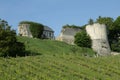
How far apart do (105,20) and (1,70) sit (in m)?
46.9

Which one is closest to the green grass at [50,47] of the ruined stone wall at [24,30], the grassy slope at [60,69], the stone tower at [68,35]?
the stone tower at [68,35]

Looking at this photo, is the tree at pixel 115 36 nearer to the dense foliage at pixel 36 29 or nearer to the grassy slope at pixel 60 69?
the dense foliage at pixel 36 29

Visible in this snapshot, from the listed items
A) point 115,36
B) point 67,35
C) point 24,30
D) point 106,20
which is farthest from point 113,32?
point 24,30

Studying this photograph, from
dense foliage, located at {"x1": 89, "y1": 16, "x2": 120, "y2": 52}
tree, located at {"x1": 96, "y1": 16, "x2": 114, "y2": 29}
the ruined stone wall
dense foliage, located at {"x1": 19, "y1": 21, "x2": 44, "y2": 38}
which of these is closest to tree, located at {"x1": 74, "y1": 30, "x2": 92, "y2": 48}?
dense foliage, located at {"x1": 89, "y1": 16, "x2": 120, "y2": 52}

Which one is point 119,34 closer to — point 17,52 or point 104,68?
point 17,52

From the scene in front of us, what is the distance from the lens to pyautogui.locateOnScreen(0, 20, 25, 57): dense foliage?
36356mm

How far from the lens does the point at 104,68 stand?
26.0m

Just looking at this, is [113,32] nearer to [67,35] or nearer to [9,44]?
[67,35]

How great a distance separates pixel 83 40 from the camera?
52.9 m

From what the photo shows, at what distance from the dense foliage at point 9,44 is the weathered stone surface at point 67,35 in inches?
687

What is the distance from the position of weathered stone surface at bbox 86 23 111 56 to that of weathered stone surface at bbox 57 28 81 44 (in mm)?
2559

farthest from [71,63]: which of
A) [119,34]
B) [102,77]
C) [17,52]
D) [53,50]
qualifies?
[119,34]

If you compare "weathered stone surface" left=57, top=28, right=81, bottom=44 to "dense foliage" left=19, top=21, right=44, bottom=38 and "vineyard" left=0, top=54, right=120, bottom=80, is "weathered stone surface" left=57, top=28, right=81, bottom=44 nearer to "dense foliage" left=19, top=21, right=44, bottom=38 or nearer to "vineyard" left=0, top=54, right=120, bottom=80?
"dense foliage" left=19, top=21, right=44, bottom=38

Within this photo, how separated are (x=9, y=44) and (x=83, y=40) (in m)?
16.5
